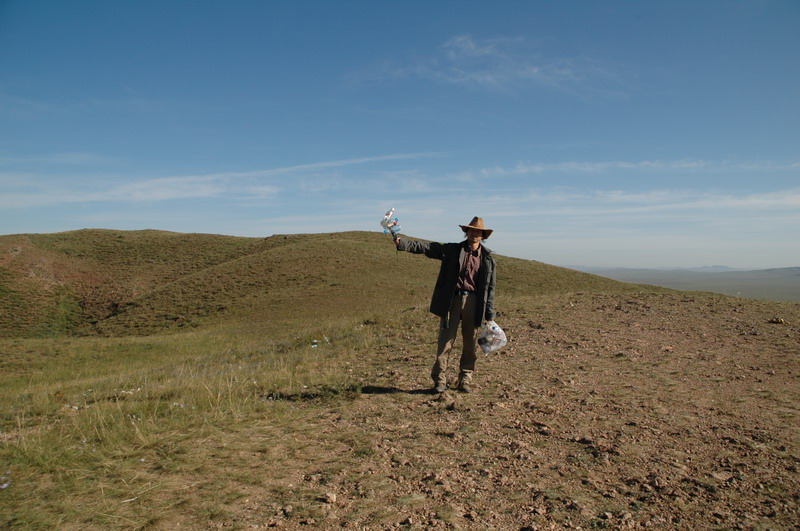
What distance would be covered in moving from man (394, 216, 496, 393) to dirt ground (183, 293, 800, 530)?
0.81 meters

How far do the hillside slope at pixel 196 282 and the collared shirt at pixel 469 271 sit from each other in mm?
17880

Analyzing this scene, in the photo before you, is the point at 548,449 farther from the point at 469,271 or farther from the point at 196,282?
the point at 196,282

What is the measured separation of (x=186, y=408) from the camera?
611 cm

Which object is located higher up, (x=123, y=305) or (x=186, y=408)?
(x=186, y=408)

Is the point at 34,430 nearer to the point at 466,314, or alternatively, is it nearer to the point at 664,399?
the point at 466,314

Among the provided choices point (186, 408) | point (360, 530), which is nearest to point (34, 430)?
point (186, 408)

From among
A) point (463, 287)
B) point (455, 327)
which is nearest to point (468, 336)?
point (455, 327)

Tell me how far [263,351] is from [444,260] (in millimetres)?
9641

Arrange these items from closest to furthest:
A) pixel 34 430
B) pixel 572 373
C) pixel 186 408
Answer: pixel 34 430, pixel 186 408, pixel 572 373

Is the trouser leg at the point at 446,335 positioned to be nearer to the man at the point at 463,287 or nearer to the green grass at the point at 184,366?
the man at the point at 463,287

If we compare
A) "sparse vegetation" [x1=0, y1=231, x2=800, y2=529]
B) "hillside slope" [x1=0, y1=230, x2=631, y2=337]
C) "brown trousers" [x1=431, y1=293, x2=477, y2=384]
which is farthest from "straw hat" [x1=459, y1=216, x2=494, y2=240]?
"hillside slope" [x1=0, y1=230, x2=631, y2=337]

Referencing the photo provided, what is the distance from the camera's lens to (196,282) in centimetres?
3894

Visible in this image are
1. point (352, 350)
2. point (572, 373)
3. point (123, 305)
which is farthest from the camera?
point (123, 305)

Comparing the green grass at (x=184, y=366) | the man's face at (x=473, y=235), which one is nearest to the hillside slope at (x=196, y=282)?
the green grass at (x=184, y=366)
